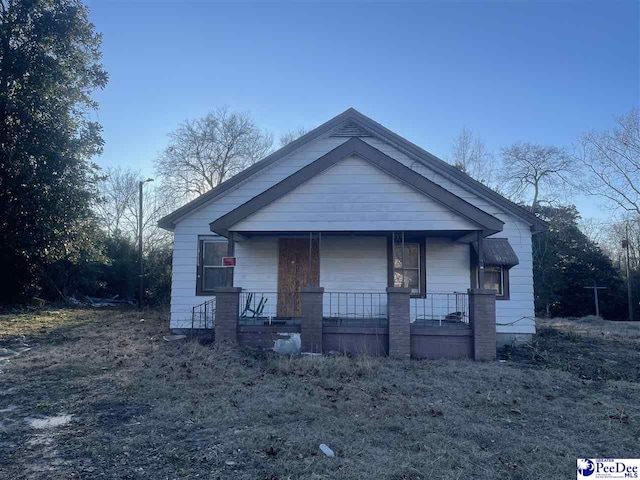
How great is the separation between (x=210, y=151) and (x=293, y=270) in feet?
92.6

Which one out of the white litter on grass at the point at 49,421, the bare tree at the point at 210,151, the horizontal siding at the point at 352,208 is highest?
the bare tree at the point at 210,151

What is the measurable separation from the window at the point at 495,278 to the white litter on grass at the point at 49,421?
989 centimetres

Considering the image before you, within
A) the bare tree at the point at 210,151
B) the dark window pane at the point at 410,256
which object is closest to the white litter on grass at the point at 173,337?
the dark window pane at the point at 410,256

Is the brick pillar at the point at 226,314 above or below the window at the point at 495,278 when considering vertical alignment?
below

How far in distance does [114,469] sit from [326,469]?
6.52 feet

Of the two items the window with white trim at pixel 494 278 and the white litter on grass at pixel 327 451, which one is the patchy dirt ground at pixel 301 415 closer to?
the white litter on grass at pixel 327 451

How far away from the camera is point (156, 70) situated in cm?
1288

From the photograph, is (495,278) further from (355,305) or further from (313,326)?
(313,326)

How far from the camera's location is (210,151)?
37.0 m

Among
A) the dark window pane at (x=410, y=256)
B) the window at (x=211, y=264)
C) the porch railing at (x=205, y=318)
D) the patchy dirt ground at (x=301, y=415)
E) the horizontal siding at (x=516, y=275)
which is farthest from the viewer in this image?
the window at (x=211, y=264)

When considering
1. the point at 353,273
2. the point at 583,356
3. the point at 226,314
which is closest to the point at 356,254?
the point at 353,273

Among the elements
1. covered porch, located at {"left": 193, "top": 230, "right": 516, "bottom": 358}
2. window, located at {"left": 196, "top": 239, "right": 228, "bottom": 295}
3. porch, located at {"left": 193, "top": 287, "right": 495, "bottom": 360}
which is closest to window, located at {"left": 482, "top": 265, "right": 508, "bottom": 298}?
covered porch, located at {"left": 193, "top": 230, "right": 516, "bottom": 358}

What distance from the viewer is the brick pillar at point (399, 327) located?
9.02 metres

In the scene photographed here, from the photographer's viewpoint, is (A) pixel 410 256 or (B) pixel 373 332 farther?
(A) pixel 410 256
